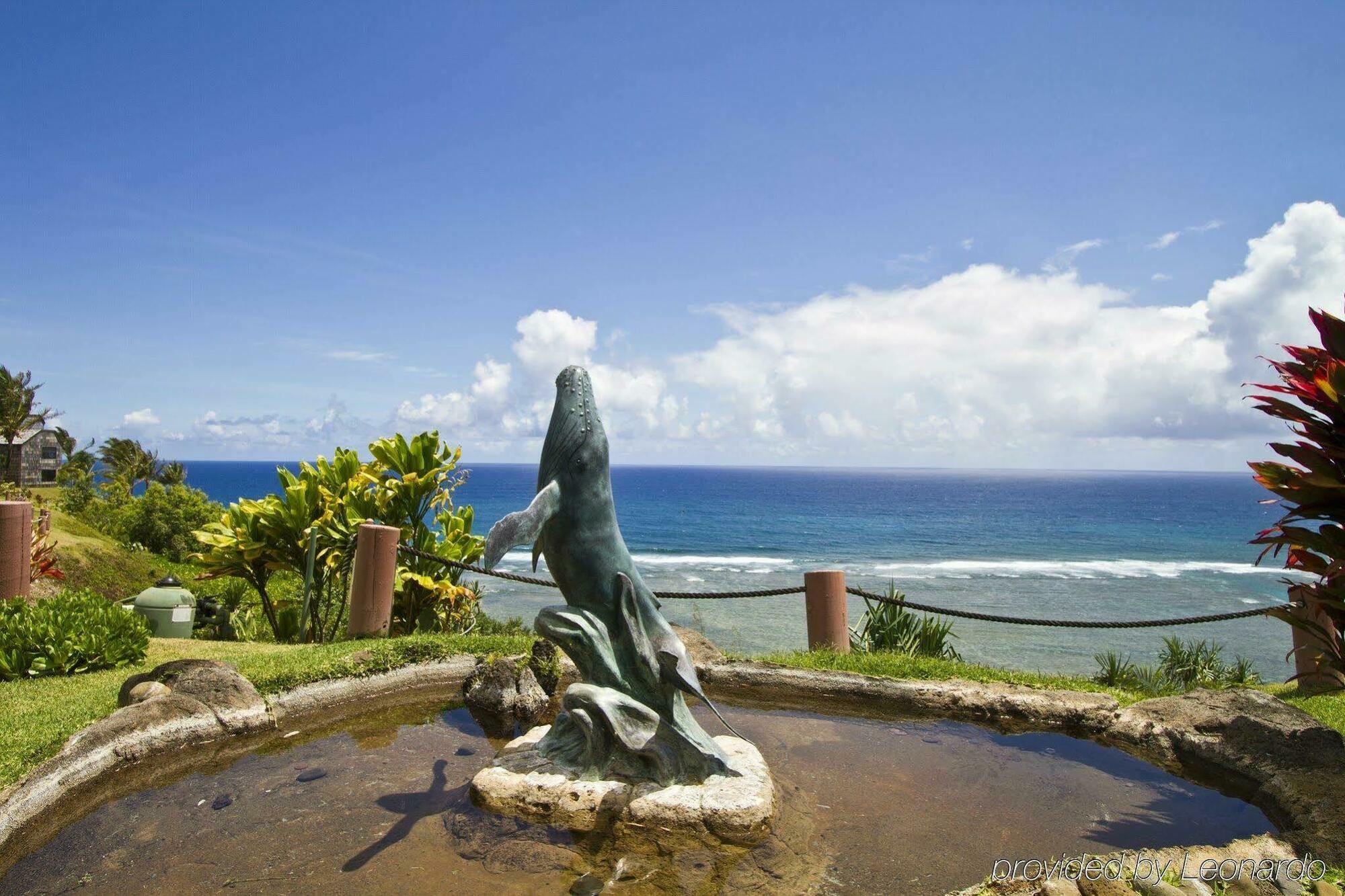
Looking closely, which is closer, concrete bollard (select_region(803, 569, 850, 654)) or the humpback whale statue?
the humpback whale statue

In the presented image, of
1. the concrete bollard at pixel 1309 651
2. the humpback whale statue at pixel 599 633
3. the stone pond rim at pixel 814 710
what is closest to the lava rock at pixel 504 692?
the stone pond rim at pixel 814 710

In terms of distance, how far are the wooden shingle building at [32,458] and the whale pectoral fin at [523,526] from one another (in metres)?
37.5

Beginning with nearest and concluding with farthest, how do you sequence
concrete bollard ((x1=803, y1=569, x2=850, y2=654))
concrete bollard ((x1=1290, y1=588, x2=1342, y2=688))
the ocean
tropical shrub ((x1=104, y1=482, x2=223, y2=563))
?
concrete bollard ((x1=1290, y1=588, x2=1342, y2=688)), concrete bollard ((x1=803, y1=569, x2=850, y2=654)), the ocean, tropical shrub ((x1=104, y1=482, x2=223, y2=563))

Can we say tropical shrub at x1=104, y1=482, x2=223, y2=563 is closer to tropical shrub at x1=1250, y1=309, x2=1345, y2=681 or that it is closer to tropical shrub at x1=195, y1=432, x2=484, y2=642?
tropical shrub at x1=195, y1=432, x2=484, y2=642

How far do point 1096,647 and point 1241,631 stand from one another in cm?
584

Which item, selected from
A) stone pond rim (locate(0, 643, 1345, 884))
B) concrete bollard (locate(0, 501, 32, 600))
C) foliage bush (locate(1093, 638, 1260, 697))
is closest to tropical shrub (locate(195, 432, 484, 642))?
concrete bollard (locate(0, 501, 32, 600))

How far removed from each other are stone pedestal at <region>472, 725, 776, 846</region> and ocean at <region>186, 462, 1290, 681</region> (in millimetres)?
9230

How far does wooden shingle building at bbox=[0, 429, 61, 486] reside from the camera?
3616 centimetres

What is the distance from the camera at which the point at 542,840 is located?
11.6ft

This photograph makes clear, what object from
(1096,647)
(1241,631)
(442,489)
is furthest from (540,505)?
(1241,631)

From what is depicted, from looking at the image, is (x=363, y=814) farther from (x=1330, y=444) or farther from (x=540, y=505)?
(x=1330, y=444)

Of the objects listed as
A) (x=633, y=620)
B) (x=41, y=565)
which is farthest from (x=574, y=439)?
(x=41, y=565)

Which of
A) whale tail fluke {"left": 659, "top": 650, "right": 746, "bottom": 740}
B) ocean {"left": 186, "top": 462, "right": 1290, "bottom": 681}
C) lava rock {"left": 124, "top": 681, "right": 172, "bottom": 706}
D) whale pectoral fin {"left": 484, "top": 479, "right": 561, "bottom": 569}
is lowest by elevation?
ocean {"left": 186, "top": 462, "right": 1290, "bottom": 681}

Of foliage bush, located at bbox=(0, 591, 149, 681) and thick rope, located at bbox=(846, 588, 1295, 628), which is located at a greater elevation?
foliage bush, located at bbox=(0, 591, 149, 681)
